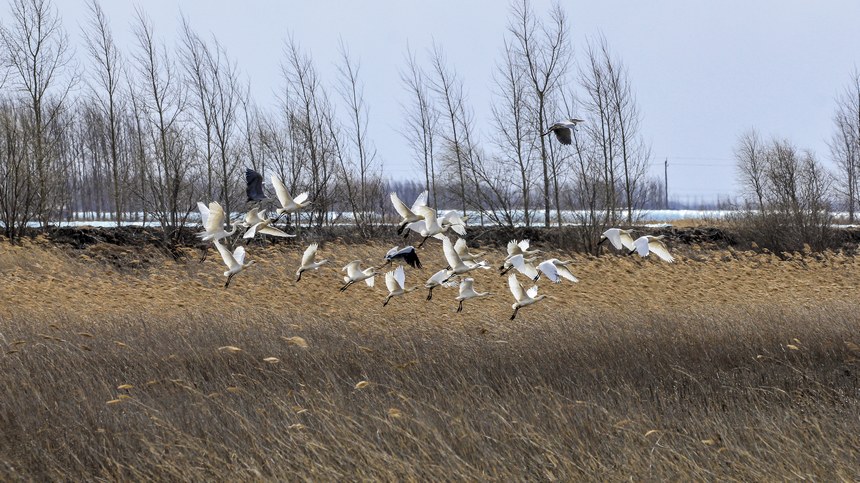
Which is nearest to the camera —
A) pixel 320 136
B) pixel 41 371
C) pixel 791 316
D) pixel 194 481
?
pixel 194 481

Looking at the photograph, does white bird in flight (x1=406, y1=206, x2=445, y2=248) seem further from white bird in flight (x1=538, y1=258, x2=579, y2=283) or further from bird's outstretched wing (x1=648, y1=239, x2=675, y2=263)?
bird's outstretched wing (x1=648, y1=239, x2=675, y2=263)

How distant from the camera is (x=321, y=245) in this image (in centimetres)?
1848

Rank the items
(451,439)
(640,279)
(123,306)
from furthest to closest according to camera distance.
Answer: (640,279), (123,306), (451,439)

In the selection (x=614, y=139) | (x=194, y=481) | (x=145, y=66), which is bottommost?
(x=194, y=481)

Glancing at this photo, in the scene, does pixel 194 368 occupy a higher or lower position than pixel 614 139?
lower

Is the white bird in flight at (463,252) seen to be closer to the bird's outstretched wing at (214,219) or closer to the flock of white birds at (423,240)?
the flock of white birds at (423,240)

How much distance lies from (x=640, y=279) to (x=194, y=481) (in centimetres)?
753

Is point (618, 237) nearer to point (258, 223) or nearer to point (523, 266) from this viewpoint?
point (523, 266)

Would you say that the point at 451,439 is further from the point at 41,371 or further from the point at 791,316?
the point at 791,316

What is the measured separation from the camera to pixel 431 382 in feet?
20.0

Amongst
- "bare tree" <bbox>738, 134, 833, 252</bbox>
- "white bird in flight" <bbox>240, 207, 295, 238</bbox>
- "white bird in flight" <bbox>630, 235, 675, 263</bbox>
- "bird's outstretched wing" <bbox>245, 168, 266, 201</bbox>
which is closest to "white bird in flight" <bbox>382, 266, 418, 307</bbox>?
"white bird in flight" <bbox>240, 207, 295, 238</bbox>

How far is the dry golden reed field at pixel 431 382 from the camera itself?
447 cm

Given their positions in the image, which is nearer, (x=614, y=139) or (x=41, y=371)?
(x=41, y=371)

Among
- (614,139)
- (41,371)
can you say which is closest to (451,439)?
(41,371)
